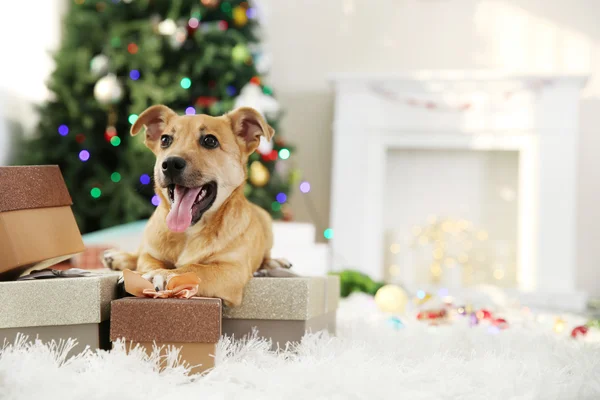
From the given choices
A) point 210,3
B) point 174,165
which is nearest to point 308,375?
point 174,165

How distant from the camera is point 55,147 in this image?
3289 millimetres

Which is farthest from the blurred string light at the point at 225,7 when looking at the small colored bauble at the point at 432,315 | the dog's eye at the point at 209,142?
the dog's eye at the point at 209,142

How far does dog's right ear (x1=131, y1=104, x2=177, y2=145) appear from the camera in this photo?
122 cm

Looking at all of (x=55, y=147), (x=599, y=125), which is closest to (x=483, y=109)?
(x=599, y=125)

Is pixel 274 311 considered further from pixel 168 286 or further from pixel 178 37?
pixel 178 37

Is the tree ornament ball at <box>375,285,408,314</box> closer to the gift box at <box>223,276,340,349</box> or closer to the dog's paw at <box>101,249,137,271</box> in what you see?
the gift box at <box>223,276,340,349</box>

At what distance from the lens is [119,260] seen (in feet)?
4.29

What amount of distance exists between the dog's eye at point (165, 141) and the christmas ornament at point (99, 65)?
7.44 feet

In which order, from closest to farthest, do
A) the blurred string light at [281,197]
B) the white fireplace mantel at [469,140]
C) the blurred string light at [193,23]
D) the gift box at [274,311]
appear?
the gift box at [274,311], the blurred string light at [193,23], the blurred string light at [281,197], the white fireplace mantel at [469,140]

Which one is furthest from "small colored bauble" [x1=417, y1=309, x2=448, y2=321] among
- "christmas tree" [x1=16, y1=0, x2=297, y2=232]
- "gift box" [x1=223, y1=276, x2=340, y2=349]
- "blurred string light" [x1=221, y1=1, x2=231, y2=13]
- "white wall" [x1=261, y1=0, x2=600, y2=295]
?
"white wall" [x1=261, y1=0, x2=600, y2=295]

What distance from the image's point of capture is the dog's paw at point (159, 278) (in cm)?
106

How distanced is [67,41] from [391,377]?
121 inches

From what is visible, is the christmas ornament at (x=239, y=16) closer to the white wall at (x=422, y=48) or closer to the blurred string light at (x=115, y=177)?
the white wall at (x=422, y=48)

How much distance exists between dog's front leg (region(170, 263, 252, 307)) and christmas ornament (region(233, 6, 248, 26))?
255 cm
